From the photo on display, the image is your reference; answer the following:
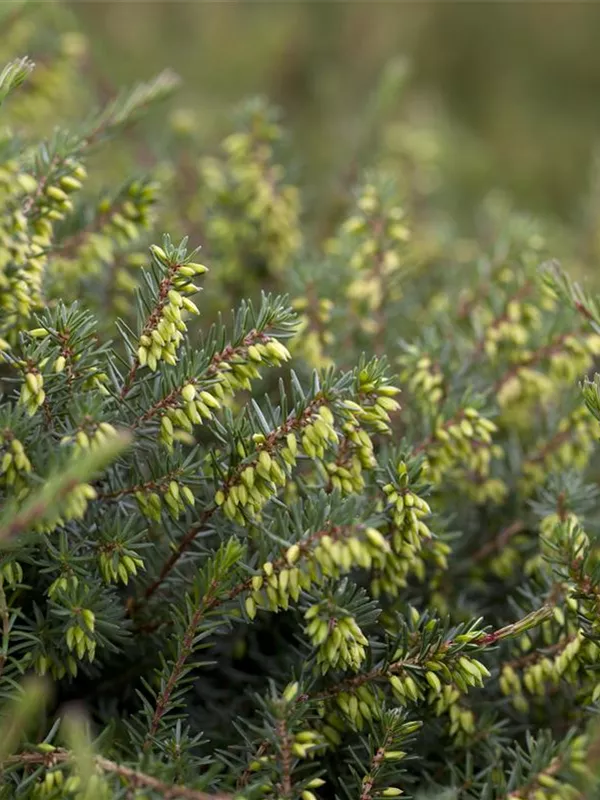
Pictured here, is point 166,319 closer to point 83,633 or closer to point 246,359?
point 246,359

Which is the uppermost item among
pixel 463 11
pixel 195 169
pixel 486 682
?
pixel 195 169

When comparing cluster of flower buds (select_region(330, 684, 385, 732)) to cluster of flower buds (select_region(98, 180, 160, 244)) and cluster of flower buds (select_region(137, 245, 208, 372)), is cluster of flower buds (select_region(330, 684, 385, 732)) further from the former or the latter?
cluster of flower buds (select_region(98, 180, 160, 244))

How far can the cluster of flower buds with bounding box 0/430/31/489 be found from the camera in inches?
21.6

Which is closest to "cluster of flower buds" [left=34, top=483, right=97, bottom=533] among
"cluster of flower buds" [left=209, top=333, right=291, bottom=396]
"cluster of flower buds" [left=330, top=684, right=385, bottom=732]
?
"cluster of flower buds" [left=209, top=333, right=291, bottom=396]

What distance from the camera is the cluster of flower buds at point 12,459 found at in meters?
0.55

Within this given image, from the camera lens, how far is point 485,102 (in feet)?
8.27

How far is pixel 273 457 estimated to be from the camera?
1.93 feet

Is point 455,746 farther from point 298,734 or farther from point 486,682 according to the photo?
point 298,734

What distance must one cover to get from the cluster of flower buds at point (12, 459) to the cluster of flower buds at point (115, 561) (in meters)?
0.08

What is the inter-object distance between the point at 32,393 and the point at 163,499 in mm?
112

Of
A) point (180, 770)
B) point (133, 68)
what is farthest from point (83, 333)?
point (133, 68)

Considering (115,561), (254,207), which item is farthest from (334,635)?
Answer: (254,207)

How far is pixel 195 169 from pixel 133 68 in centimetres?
91

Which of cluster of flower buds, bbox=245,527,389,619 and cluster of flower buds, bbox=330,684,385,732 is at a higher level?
cluster of flower buds, bbox=245,527,389,619
